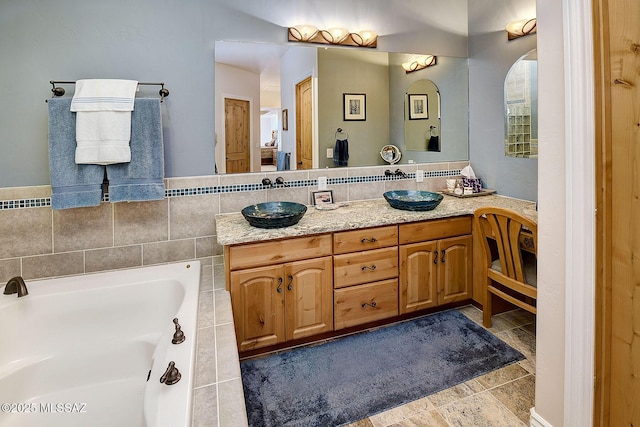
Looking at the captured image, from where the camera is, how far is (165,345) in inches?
58.5

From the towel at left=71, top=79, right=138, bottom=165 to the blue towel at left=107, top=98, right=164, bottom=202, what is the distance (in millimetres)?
51

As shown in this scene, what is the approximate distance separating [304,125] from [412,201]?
3.38ft

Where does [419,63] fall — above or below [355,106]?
above

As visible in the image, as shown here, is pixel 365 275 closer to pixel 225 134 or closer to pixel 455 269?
pixel 455 269

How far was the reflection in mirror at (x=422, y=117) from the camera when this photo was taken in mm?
3141

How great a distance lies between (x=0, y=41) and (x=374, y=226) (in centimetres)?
247

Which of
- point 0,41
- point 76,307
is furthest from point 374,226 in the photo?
point 0,41

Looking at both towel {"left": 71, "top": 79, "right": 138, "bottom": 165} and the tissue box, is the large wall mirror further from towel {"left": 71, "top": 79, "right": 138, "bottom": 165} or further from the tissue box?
towel {"left": 71, "top": 79, "right": 138, "bottom": 165}

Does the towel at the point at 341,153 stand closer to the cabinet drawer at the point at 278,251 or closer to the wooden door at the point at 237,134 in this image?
the wooden door at the point at 237,134

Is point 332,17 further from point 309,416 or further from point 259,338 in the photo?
point 309,416

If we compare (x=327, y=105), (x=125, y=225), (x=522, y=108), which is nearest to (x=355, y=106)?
(x=327, y=105)

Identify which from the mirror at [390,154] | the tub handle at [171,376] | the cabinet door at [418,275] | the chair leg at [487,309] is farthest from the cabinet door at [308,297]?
the mirror at [390,154]

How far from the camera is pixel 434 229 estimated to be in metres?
2.54

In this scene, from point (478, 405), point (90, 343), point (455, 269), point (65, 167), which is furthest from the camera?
point (455, 269)
